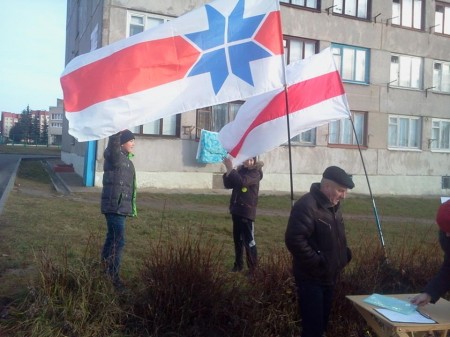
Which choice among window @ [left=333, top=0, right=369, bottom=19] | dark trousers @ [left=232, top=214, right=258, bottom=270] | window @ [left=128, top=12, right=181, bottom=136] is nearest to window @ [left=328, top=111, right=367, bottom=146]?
Result: window @ [left=333, top=0, right=369, bottom=19]

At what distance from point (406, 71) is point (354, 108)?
3.66 m

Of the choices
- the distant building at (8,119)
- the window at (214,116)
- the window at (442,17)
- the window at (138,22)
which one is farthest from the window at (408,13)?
the distant building at (8,119)

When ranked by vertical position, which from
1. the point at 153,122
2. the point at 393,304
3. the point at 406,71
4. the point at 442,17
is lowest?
the point at 393,304

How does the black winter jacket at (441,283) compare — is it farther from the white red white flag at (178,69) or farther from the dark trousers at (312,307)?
the white red white flag at (178,69)

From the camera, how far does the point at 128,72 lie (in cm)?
550

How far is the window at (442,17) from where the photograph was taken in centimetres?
2494

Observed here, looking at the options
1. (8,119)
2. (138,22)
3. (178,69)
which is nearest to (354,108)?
(138,22)

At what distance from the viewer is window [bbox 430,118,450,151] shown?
973 inches

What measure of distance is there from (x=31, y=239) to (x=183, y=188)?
10.9 meters

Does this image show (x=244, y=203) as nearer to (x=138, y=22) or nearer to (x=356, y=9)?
(x=138, y=22)

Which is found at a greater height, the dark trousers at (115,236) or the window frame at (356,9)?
the window frame at (356,9)

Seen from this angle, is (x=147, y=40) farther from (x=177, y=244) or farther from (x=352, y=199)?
(x=352, y=199)

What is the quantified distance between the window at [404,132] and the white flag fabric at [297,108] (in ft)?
58.0

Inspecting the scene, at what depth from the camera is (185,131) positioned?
62.2ft
